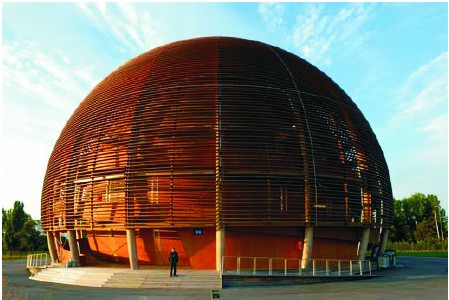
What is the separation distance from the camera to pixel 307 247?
64.8 ft

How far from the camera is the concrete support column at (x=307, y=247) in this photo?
1966 cm

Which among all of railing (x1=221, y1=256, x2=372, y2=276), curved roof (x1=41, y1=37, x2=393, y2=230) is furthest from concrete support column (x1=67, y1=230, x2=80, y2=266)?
railing (x1=221, y1=256, x2=372, y2=276)

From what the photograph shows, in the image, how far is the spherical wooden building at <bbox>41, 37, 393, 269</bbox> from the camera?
62.4 feet

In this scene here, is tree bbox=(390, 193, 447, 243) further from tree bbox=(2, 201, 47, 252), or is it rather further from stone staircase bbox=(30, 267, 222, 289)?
stone staircase bbox=(30, 267, 222, 289)

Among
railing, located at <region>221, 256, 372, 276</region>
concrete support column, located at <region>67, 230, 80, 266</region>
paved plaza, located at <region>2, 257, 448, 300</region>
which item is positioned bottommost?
paved plaza, located at <region>2, 257, 448, 300</region>

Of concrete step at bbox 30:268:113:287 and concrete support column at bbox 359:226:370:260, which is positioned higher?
concrete support column at bbox 359:226:370:260

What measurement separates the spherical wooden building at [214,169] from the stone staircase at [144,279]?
129 centimetres

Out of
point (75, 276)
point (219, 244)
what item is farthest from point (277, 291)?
point (75, 276)

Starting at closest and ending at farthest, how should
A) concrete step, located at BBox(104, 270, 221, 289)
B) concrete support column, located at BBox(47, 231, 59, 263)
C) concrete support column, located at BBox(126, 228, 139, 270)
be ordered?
1. concrete step, located at BBox(104, 270, 221, 289)
2. concrete support column, located at BBox(126, 228, 139, 270)
3. concrete support column, located at BBox(47, 231, 59, 263)

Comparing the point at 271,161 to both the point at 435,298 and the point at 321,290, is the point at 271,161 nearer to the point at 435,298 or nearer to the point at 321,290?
the point at 321,290

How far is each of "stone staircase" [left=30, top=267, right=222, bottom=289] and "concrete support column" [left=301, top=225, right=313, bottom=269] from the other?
4483 millimetres

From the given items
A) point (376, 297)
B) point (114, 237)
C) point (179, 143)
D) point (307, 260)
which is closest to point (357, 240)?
point (307, 260)

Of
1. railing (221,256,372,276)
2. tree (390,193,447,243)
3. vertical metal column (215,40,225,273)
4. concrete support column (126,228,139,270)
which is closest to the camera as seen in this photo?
vertical metal column (215,40,225,273)

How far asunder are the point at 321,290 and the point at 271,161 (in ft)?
20.1
